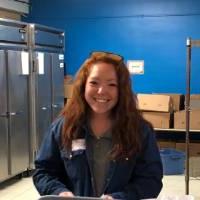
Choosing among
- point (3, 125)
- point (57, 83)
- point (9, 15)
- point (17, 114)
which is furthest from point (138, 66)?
point (3, 125)

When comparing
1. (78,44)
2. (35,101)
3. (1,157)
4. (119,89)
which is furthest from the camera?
(78,44)

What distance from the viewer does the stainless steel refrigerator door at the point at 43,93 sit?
17.0 ft

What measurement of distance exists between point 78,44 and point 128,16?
90 cm

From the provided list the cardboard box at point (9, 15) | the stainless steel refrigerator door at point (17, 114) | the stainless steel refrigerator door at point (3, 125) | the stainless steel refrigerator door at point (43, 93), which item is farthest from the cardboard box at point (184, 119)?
the cardboard box at point (9, 15)

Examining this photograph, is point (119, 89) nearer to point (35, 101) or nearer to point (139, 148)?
point (139, 148)

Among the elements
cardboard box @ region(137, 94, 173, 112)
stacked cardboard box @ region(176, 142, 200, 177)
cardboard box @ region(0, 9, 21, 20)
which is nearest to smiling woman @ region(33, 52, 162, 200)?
stacked cardboard box @ region(176, 142, 200, 177)

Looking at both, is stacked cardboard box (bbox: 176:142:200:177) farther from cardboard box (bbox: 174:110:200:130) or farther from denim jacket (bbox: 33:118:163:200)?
denim jacket (bbox: 33:118:163:200)

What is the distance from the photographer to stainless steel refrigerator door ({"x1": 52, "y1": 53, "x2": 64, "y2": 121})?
5.59m

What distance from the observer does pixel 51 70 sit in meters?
5.50

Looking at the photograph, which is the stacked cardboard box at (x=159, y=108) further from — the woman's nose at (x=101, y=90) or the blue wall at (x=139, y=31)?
the woman's nose at (x=101, y=90)

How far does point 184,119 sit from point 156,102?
0.44 meters

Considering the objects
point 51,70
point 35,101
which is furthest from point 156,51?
point 35,101

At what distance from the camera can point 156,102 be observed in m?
5.59

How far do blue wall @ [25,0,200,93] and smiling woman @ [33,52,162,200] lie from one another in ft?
14.6
